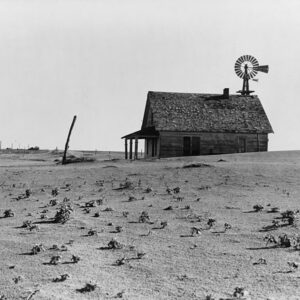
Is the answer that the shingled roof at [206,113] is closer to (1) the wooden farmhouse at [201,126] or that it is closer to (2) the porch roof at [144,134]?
(1) the wooden farmhouse at [201,126]

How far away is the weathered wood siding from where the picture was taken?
37188 millimetres

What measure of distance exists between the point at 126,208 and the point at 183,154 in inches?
931

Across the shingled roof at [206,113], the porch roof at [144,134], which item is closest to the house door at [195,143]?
the shingled roof at [206,113]

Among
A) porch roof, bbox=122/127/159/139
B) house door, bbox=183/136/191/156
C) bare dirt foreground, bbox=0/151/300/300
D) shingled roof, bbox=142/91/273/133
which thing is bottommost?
bare dirt foreground, bbox=0/151/300/300

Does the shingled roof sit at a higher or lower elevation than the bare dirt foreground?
higher

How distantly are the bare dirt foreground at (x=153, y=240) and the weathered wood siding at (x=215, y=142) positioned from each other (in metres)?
17.9

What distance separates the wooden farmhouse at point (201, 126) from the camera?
37250 mm

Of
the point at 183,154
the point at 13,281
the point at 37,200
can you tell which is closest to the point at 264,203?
the point at 37,200

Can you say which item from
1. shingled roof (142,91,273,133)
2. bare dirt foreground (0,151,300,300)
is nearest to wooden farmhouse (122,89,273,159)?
shingled roof (142,91,273,133)

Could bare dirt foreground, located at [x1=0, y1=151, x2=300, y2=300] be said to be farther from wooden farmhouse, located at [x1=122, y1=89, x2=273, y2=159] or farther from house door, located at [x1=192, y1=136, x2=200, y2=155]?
house door, located at [x1=192, y1=136, x2=200, y2=155]

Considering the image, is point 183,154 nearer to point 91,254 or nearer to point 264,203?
point 264,203

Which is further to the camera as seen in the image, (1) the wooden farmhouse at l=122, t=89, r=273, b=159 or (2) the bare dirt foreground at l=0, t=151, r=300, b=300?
(1) the wooden farmhouse at l=122, t=89, r=273, b=159

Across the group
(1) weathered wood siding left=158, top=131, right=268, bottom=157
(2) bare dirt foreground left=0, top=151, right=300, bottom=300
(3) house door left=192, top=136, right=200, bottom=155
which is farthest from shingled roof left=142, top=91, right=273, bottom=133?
(2) bare dirt foreground left=0, top=151, right=300, bottom=300

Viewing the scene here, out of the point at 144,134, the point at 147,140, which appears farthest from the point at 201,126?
the point at 147,140
